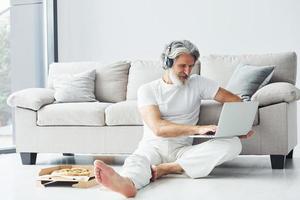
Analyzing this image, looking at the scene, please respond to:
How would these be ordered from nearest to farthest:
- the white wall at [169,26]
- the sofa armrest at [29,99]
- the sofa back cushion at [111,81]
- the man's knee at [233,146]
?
1. the man's knee at [233,146]
2. the sofa armrest at [29,99]
3. the sofa back cushion at [111,81]
4. the white wall at [169,26]

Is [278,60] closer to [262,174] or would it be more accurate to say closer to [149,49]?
[262,174]

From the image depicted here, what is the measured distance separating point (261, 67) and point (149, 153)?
128 cm

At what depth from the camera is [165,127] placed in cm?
357

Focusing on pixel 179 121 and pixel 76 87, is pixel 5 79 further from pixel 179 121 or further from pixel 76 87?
pixel 179 121

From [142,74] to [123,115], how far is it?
0.70m

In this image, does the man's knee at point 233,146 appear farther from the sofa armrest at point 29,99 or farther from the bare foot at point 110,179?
the sofa armrest at point 29,99

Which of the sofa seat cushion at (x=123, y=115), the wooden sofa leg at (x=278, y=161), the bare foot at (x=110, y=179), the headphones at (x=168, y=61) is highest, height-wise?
the headphones at (x=168, y=61)

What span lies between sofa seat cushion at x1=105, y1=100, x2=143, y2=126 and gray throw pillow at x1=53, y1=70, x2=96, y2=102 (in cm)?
56

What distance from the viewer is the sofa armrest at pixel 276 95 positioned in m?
3.95

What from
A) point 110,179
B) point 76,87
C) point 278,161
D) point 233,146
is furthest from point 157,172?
point 76,87

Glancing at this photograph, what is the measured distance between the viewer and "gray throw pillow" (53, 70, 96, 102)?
489cm

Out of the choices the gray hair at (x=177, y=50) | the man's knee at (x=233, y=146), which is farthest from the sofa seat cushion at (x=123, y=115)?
the man's knee at (x=233, y=146)

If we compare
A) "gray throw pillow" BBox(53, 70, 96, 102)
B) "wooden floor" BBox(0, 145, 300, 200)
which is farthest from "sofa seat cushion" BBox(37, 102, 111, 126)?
"wooden floor" BBox(0, 145, 300, 200)

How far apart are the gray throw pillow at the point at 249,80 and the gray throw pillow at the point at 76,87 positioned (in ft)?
4.21
